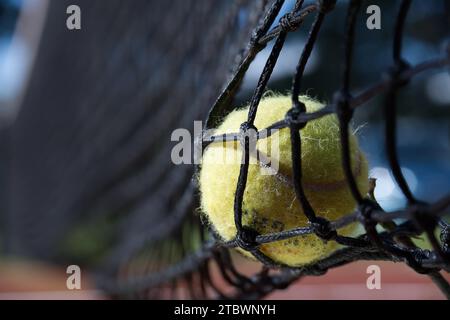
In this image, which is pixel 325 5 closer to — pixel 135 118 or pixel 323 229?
pixel 323 229

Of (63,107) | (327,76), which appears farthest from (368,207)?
(327,76)

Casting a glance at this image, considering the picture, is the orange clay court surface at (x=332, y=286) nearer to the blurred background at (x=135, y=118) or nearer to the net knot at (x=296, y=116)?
the blurred background at (x=135, y=118)

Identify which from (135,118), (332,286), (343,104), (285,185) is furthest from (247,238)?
(332,286)

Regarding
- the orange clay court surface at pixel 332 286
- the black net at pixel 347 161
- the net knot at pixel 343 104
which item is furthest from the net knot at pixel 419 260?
the orange clay court surface at pixel 332 286

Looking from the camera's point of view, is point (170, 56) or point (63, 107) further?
point (63, 107)

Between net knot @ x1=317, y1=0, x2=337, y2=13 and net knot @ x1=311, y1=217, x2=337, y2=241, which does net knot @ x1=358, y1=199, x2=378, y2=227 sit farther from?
net knot @ x1=317, y1=0, x2=337, y2=13

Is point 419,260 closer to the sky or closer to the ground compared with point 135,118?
closer to the ground

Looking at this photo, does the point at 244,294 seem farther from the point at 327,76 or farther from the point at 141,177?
the point at 327,76
